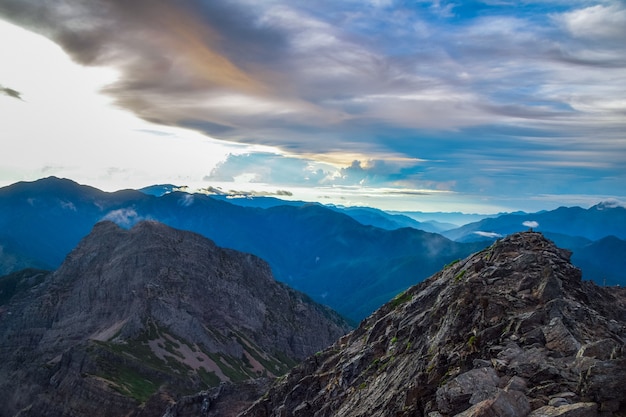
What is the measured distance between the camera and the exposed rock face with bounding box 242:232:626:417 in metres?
29.2

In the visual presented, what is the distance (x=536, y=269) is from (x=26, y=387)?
20085 cm

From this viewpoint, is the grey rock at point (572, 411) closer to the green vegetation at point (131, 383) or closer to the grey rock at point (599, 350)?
the grey rock at point (599, 350)

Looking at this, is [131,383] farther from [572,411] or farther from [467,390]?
[572,411]

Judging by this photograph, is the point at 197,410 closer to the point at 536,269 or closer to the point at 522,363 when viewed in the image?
the point at 536,269

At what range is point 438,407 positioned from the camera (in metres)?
34.1

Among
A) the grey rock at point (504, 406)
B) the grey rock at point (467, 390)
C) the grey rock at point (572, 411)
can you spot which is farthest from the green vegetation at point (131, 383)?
the grey rock at point (572, 411)

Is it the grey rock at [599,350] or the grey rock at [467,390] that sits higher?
the grey rock at [599,350]

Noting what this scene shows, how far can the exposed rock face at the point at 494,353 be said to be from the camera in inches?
1149

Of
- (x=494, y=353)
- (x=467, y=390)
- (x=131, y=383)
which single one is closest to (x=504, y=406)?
(x=467, y=390)

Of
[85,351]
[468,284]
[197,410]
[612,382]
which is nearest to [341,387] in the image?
[468,284]

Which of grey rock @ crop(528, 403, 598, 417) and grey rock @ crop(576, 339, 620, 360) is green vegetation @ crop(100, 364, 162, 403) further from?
grey rock @ crop(528, 403, 598, 417)

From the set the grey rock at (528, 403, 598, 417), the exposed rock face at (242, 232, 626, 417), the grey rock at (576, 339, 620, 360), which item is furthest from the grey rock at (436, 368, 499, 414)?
the grey rock at (576, 339, 620, 360)

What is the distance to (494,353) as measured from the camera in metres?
36.5

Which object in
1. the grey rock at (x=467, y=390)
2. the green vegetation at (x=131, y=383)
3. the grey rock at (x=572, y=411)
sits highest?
the grey rock at (x=572, y=411)
